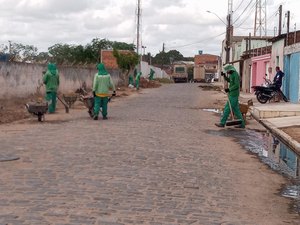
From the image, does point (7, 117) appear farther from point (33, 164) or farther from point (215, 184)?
point (215, 184)

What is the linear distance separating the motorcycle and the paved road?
569 inches

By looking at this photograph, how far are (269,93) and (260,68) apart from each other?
12098 millimetres

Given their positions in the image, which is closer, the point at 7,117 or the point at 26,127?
the point at 26,127

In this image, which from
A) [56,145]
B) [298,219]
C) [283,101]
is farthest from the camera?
[283,101]

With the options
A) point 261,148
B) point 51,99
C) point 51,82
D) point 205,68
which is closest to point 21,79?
point 51,99

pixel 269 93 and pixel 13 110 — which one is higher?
pixel 269 93

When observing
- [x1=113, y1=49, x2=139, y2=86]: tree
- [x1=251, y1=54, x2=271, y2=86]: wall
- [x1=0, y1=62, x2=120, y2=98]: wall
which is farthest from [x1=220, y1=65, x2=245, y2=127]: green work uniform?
[x1=113, y1=49, x2=139, y2=86]: tree

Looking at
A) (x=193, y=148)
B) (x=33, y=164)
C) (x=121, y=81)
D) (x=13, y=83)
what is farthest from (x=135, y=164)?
(x=121, y=81)

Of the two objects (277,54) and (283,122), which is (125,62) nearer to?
(277,54)

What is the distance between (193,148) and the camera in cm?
1148

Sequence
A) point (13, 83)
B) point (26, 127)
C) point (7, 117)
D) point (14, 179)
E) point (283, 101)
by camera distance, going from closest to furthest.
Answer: point (14, 179), point (26, 127), point (7, 117), point (13, 83), point (283, 101)

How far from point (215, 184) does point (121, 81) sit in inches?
1797

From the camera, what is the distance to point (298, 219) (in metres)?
6.23

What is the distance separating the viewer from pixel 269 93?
90.1 ft
